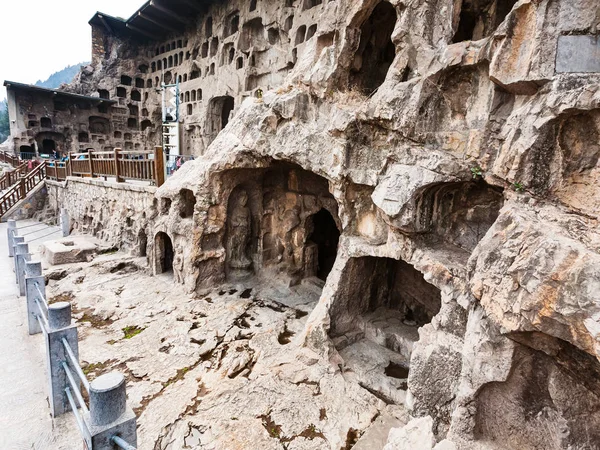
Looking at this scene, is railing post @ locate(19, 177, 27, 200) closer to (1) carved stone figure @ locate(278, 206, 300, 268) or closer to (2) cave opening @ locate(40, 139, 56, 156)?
(2) cave opening @ locate(40, 139, 56, 156)

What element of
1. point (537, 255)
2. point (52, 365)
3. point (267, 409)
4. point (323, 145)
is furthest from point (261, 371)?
point (537, 255)

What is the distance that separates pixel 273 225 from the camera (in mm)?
11055

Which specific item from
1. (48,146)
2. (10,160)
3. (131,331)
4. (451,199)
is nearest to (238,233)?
(131,331)

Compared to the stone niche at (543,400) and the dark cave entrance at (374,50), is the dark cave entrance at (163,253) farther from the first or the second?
the stone niche at (543,400)

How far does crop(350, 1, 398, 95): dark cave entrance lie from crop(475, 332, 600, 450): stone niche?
564cm

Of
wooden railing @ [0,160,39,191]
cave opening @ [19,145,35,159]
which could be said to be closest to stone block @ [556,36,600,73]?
wooden railing @ [0,160,39,191]

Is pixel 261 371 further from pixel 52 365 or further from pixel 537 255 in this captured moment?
pixel 537 255

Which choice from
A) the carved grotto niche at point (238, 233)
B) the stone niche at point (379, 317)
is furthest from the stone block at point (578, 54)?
the carved grotto niche at point (238, 233)

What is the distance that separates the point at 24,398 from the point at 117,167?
10.3 m

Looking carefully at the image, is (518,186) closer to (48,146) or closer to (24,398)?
(24,398)

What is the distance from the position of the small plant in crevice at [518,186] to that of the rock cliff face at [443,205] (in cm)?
4

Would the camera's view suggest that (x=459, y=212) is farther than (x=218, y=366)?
No

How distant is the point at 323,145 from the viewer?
710cm

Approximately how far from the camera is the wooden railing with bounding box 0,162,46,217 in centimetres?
1789
